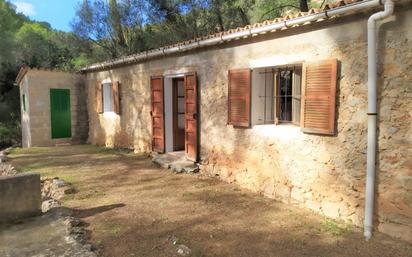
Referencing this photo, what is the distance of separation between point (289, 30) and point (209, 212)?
320 cm

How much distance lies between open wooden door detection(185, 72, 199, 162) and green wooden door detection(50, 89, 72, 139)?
24.7 feet

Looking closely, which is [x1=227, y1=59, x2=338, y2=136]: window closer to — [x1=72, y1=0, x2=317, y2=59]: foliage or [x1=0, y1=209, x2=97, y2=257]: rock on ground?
[x1=0, y1=209, x2=97, y2=257]: rock on ground

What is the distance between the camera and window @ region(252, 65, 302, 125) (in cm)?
593

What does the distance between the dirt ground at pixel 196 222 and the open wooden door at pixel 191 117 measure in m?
0.72

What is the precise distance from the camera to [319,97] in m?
5.10

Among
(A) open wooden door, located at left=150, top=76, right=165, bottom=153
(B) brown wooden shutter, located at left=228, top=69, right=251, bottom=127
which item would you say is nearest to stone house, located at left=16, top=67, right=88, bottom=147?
(A) open wooden door, located at left=150, top=76, right=165, bottom=153

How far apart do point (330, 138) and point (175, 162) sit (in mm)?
4457

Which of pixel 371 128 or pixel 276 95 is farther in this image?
pixel 276 95

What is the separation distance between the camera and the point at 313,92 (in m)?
5.19

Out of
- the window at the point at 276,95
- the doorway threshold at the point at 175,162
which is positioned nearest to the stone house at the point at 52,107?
the doorway threshold at the point at 175,162

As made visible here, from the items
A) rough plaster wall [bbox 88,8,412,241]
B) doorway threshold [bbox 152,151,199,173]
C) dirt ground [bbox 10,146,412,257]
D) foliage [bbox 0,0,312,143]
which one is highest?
foliage [bbox 0,0,312,143]

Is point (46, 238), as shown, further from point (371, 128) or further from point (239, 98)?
point (371, 128)

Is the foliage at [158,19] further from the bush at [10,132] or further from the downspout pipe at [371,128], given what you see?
the downspout pipe at [371,128]


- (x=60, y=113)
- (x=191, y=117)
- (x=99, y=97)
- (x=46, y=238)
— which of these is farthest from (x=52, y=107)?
(x=46, y=238)
